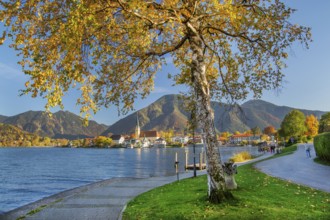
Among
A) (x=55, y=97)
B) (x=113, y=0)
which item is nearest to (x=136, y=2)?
(x=113, y=0)

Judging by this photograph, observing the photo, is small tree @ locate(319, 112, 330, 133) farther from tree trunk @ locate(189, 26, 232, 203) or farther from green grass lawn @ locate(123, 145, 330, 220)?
tree trunk @ locate(189, 26, 232, 203)

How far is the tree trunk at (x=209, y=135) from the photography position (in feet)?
42.1

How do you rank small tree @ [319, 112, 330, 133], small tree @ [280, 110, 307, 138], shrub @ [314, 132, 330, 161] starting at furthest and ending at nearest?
small tree @ [280, 110, 307, 138] < small tree @ [319, 112, 330, 133] < shrub @ [314, 132, 330, 161]

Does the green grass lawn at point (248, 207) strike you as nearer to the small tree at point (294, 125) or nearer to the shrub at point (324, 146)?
the shrub at point (324, 146)

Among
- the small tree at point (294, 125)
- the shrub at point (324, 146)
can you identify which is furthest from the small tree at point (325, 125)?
the shrub at point (324, 146)

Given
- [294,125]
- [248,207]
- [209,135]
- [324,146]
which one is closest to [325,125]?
[294,125]

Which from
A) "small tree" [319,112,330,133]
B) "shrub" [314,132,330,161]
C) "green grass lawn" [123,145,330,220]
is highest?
"small tree" [319,112,330,133]

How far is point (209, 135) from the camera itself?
13117mm

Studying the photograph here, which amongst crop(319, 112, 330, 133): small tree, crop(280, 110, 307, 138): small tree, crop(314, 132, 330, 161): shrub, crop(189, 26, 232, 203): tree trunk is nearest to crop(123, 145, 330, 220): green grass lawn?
crop(189, 26, 232, 203): tree trunk

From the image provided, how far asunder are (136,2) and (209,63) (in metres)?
9.29

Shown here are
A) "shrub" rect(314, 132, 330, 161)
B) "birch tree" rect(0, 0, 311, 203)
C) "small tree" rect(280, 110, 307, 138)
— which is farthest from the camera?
"small tree" rect(280, 110, 307, 138)

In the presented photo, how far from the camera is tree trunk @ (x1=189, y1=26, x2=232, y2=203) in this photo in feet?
42.1

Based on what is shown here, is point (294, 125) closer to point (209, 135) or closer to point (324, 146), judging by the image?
point (324, 146)

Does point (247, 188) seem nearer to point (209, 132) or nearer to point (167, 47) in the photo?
point (209, 132)
